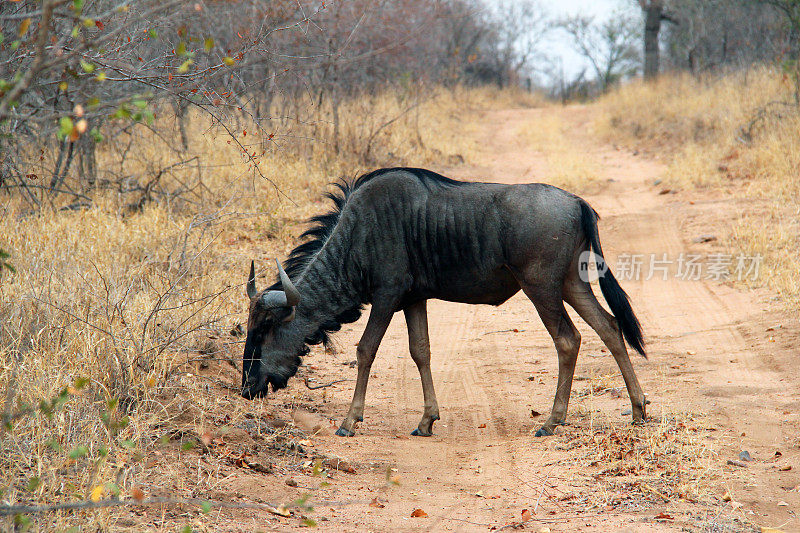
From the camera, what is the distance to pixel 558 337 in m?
5.21

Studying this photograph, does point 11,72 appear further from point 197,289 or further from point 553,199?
point 553,199

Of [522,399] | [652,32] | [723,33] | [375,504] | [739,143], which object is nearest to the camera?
[375,504]

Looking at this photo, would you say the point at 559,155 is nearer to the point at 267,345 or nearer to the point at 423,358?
the point at 423,358

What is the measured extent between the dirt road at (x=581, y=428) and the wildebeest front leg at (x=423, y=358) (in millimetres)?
124

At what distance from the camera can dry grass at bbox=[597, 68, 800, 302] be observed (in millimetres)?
9406

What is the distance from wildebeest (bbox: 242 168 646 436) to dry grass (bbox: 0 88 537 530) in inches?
18.9

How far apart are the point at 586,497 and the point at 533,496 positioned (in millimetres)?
275

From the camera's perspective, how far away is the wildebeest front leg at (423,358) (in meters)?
5.26

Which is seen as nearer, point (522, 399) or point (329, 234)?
point (329, 234)

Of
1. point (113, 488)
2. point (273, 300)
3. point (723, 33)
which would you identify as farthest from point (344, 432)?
point (723, 33)

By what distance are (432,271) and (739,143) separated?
10.2 meters

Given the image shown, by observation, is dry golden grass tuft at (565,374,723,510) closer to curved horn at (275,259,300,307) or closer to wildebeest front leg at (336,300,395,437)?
wildebeest front leg at (336,300,395,437)

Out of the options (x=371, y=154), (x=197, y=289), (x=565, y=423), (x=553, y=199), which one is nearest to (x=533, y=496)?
(x=565, y=423)

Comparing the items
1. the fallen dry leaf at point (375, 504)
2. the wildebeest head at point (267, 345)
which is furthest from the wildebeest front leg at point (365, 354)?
the fallen dry leaf at point (375, 504)
